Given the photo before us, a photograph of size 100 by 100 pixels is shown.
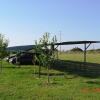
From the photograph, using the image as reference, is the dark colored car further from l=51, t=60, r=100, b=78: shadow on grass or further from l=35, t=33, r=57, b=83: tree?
l=35, t=33, r=57, b=83: tree

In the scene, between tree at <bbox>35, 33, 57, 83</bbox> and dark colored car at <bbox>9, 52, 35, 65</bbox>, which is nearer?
tree at <bbox>35, 33, 57, 83</bbox>

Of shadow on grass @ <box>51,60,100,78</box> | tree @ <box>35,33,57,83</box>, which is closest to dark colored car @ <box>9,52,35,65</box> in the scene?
shadow on grass @ <box>51,60,100,78</box>

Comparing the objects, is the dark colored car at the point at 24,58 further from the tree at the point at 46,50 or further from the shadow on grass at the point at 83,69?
the tree at the point at 46,50

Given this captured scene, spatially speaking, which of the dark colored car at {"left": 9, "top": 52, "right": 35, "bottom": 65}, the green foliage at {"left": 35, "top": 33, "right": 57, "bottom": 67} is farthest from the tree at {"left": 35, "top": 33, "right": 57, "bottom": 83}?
the dark colored car at {"left": 9, "top": 52, "right": 35, "bottom": 65}

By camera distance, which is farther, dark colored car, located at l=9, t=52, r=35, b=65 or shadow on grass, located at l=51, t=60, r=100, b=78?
dark colored car, located at l=9, t=52, r=35, b=65

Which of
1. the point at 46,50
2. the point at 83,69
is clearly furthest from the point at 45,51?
the point at 83,69

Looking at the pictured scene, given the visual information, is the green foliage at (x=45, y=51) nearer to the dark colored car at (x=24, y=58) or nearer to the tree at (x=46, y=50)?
the tree at (x=46, y=50)

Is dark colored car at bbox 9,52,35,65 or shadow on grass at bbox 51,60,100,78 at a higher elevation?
dark colored car at bbox 9,52,35,65

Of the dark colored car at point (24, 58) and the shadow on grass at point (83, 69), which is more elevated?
the dark colored car at point (24, 58)


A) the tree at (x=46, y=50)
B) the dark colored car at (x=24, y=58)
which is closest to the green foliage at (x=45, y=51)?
the tree at (x=46, y=50)

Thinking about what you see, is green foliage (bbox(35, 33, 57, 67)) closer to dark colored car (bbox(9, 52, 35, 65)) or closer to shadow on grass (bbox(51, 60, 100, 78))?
shadow on grass (bbox(51, 60, 100, 78))

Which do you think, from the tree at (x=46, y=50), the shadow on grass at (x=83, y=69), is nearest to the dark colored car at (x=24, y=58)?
the shadow on grass at (x=83, y=69)

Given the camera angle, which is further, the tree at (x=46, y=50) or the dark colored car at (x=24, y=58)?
the dark colored car at (x=24, y=58)

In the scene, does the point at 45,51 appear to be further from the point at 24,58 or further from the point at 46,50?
the point at 24,58
